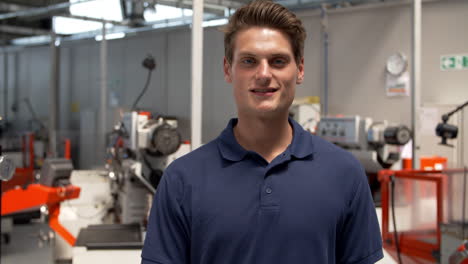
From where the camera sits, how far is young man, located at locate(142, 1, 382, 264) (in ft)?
3.28

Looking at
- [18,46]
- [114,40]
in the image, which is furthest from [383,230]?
[18,46]

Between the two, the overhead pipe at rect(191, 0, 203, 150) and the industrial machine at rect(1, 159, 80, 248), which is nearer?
the overhead pipe at rect(191, 0, 203, 150)

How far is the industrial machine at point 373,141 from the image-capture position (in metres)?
3.85

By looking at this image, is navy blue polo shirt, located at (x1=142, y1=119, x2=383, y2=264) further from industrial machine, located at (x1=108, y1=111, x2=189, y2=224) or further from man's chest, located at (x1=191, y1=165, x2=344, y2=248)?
industrial machine, located at (x1=108, y1=111, x2=189, y2=224)

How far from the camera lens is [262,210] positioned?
1.00m

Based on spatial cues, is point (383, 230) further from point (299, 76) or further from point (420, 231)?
point (299, 76)

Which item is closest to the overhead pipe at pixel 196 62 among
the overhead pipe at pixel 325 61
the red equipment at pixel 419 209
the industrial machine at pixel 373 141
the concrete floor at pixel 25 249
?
the red equipment at pixel 419 209

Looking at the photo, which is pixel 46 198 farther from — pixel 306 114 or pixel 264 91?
pixel 306 114

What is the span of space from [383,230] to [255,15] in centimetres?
209

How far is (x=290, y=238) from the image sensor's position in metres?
1.00

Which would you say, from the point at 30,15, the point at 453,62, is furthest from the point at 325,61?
the point at 30,15

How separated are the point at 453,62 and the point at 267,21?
4.70 m

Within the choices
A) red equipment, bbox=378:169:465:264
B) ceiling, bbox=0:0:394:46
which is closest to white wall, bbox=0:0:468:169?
ceiling, bbox=0:0:394:46

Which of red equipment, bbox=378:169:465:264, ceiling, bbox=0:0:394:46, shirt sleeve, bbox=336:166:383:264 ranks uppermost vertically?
ceiling, bbox=0:0:394:46
